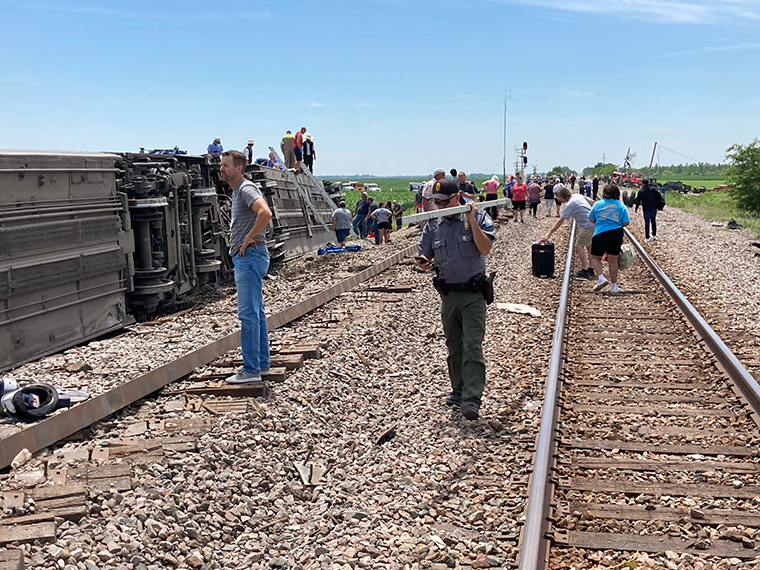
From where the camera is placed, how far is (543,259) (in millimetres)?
15648

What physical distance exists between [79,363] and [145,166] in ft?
15.8

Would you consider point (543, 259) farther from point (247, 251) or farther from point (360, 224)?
point (360, 224)

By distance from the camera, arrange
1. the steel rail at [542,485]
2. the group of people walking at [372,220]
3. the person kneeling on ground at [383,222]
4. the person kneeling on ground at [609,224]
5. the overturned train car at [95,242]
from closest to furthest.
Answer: the steel rail at [542,485], the overturned train car at [95,242], the person kneeling on ground at [609,224], the person kneeling on ground at [383,222], the group of people walking at [372,220]

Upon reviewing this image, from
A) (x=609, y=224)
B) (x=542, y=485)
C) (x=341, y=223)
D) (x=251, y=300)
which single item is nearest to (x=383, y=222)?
(x=341, y=223)

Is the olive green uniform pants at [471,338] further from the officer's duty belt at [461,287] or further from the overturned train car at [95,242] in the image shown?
the overturned train car at [95,242]

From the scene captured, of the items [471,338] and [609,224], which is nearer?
[471,338]

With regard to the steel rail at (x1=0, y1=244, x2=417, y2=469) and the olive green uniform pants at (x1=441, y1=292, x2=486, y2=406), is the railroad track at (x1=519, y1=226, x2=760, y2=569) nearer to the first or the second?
the olive green uniform pants at (x1=441, y1=292, x2=486, y2=406)

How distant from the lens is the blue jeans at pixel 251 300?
691cm

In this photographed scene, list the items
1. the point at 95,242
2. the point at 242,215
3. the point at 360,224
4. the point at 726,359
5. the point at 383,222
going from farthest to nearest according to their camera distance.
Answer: the point at 360,224
the point at 383,222
the point at 95,242
the point at 726,359
the point at 242,215

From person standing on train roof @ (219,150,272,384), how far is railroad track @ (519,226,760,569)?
8.99ft

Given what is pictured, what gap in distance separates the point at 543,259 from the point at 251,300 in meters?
9.76

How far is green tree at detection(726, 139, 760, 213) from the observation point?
34531 mm

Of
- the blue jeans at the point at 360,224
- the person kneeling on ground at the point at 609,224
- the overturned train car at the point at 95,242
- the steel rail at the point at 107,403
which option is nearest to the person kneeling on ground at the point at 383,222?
the blue jeans at the point at 360,224

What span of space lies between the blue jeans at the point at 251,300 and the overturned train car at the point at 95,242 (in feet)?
10.6
